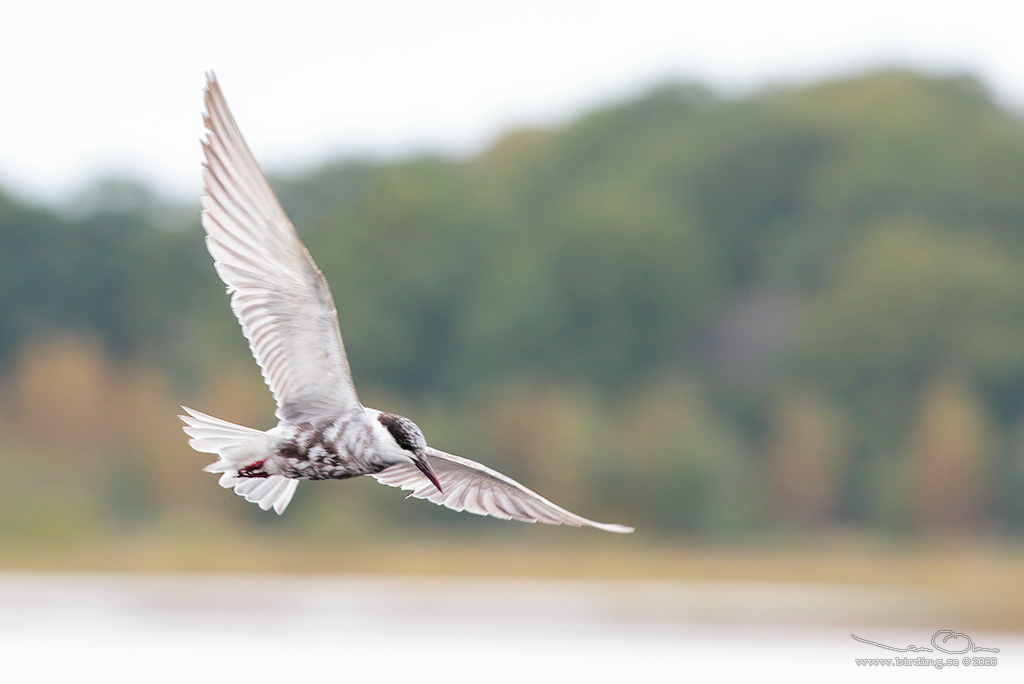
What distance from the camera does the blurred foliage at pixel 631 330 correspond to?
2959 centimetres

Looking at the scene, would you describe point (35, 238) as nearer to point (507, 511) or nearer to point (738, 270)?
point (738, 270)

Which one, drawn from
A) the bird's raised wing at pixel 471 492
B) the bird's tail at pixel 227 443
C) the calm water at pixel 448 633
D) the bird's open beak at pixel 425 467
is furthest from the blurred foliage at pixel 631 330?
the bird's open beak at pixel 425 467

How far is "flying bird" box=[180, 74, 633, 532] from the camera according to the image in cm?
684

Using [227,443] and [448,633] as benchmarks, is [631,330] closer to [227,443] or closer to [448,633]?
[448,633]

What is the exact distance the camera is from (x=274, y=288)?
7012 millimetres

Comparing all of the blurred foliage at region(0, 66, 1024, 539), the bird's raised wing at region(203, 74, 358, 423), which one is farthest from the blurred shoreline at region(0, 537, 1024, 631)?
the bird's raised wing at region(203, 74, 358, 423)

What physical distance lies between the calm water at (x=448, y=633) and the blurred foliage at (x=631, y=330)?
6.12m

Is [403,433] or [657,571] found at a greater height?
[657,571]

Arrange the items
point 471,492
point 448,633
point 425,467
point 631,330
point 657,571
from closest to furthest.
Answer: point 425,467 → point 471,492 → point 448,633 → point 657,571 → point 631,330

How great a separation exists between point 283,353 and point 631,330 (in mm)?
31747

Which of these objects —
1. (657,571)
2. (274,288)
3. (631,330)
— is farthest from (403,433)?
(631,330)

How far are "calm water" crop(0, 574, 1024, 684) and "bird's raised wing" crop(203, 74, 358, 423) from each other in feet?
31.2

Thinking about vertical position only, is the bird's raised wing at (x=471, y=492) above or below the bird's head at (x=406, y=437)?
above

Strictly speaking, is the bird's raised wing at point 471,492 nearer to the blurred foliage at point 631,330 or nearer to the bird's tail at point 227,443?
the bird's tail at point 227,443
